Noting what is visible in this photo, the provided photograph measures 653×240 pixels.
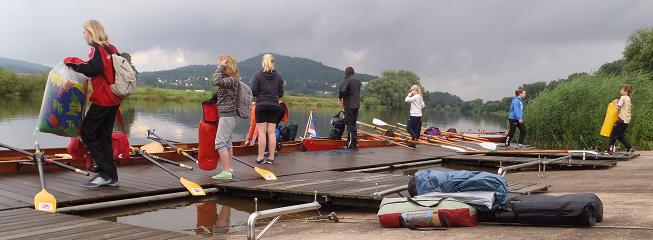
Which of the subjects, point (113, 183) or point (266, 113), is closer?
point (113, 183)

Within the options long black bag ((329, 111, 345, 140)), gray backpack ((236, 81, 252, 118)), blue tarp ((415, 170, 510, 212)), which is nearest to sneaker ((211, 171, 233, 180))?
gray backpack ((236, 81, 252, 118))

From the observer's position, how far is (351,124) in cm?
1236

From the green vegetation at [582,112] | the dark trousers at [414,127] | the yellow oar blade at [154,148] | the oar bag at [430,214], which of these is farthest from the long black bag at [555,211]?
the green vegetation at [582,112]

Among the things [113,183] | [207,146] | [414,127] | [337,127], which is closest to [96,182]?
[113,183]

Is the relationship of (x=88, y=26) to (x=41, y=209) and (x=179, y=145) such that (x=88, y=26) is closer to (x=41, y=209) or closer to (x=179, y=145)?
(x=41, y=209)

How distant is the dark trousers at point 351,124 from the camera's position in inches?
479

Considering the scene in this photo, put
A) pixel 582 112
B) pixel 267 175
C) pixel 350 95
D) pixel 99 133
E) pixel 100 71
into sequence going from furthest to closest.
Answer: pixel 582 112
pixel 350 95
pixel 267 175
pixel 99 133
pixel 100 71

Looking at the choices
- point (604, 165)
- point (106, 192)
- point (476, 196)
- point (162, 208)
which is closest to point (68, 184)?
point (106, 192)

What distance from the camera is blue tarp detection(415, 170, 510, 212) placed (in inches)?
180

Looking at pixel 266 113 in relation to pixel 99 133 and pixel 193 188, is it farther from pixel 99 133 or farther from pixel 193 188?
pixel 99 133

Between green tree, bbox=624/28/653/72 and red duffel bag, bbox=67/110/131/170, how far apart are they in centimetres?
4943

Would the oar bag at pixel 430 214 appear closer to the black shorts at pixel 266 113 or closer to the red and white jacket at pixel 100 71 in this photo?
the red and white jacket at pixel 100 71

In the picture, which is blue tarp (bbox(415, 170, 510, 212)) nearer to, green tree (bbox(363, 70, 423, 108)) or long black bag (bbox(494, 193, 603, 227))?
long black bag (bbox(494, 193, 603, 227))

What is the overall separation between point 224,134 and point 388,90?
64238 mm
